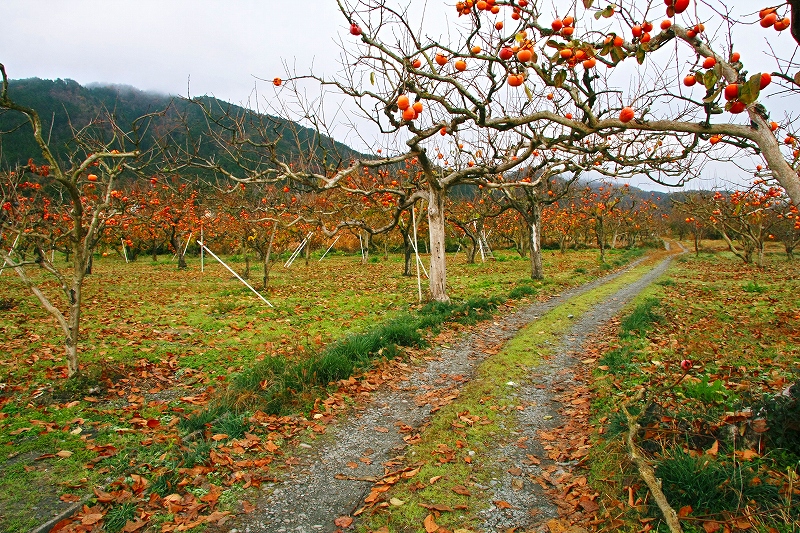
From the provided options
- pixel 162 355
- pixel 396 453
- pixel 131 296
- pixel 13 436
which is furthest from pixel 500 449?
pixel 131 296

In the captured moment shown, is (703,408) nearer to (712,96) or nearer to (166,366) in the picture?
(712,96)

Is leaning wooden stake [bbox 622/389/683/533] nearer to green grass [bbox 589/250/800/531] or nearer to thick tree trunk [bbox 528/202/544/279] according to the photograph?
green grass [bbox 589/250/800/531]

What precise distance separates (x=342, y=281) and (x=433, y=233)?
8503 millimetres

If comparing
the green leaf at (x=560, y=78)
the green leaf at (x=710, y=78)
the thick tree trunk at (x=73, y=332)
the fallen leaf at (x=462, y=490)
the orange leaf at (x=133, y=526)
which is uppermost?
the green leaf at (x=560, y=78)

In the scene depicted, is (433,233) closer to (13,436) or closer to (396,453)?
(396,453)

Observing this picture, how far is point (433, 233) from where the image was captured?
34.7ft

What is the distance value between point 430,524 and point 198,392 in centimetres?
407

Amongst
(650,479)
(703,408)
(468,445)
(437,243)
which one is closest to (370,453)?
(468,445)

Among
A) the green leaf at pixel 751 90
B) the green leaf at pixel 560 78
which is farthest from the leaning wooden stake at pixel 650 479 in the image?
the green leaf at pixel 560 78

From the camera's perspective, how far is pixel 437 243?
1056 cm

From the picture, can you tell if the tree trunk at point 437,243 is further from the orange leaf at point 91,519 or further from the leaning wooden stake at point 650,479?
the orange leaf at point 91,519

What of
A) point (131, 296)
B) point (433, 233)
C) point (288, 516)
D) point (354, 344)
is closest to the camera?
point (288, 516)

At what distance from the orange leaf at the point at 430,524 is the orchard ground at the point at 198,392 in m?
1.27

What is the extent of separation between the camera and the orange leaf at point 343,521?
128 inches
